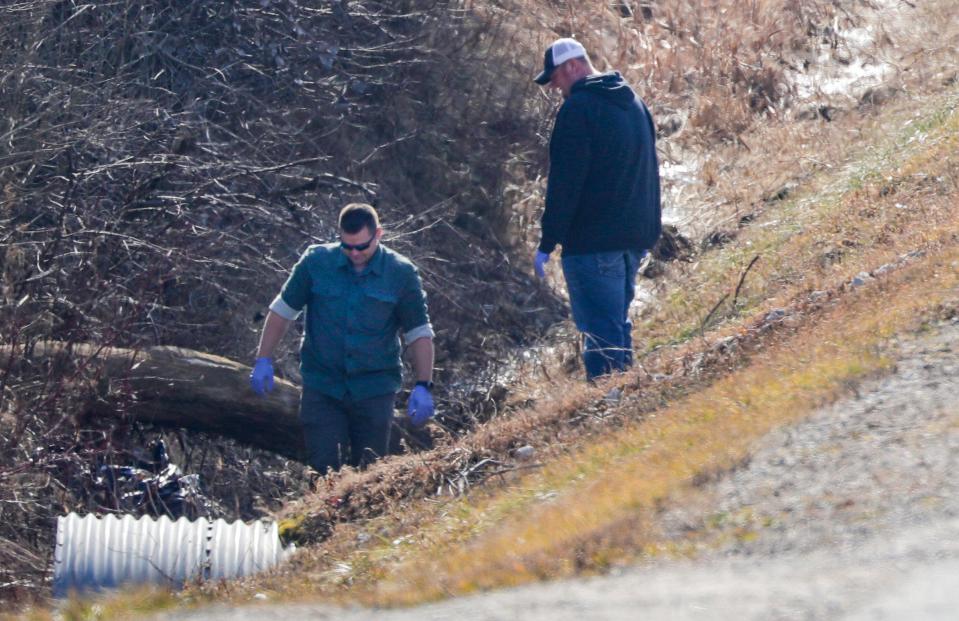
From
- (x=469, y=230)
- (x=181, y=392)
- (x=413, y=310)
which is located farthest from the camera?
(x=469, y=230)

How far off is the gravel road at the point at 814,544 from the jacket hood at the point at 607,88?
2492 mm

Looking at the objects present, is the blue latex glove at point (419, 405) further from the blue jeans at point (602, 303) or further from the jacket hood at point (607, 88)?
the jacket hood at point (607, 88)

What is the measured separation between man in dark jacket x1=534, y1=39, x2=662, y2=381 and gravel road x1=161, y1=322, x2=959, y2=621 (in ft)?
7.21

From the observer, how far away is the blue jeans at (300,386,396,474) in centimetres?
691

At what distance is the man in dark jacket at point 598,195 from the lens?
703 centimetres

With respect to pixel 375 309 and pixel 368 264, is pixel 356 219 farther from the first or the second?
pixel 375 309

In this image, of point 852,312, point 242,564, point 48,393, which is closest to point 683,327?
point 852,312

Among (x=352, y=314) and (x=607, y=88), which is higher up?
(x=607, y=88)

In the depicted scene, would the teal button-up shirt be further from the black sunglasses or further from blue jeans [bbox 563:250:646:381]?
blue jeans [bbox 563:250:646:381]

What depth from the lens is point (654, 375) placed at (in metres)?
6.64

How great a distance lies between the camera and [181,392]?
8141 mm

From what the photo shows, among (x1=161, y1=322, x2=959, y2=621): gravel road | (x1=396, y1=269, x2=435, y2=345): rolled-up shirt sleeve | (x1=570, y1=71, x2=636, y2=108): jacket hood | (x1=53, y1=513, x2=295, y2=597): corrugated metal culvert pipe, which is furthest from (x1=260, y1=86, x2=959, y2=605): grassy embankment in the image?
(x1=570, y1=71, x2=636, y2=108): jacket hood

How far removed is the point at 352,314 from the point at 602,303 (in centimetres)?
135

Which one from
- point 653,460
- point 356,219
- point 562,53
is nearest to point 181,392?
point 356,219
